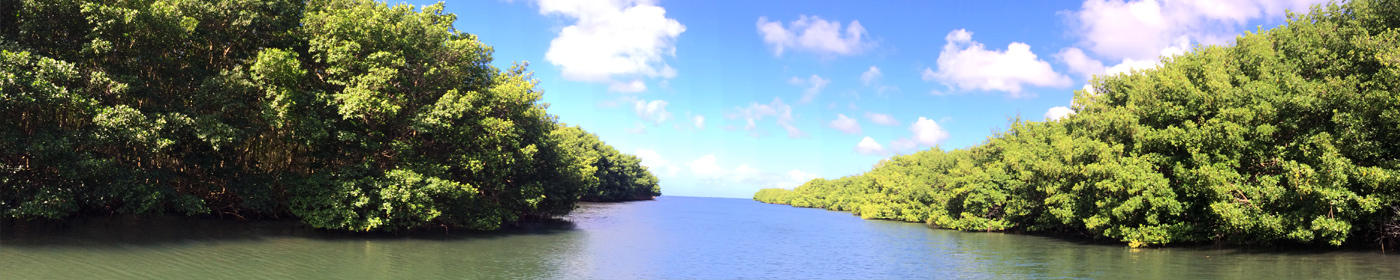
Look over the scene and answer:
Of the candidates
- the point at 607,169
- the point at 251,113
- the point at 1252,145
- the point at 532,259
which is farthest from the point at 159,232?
the point at 607,169

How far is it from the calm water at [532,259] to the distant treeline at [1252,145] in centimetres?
195

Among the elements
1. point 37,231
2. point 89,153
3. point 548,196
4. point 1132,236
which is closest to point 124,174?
point 89,153

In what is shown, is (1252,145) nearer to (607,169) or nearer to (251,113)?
(251,113)

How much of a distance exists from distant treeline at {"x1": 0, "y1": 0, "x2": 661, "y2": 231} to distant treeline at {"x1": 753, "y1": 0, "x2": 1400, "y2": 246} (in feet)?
119

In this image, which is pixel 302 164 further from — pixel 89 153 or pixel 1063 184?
pixel 1063 184

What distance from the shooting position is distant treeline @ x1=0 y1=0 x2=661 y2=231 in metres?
29.0

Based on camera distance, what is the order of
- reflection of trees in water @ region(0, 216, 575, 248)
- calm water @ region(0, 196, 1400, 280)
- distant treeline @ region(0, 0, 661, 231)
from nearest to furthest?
calm water @ region(0, 196, 1400, 280)
distant treeline @ region(0, 0, 661, 231)
reflection of trees in water @ region(0, 216, 575, 248)

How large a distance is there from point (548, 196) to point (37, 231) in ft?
97.1

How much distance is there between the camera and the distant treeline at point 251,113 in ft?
95.1

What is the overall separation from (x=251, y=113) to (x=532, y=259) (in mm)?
18693

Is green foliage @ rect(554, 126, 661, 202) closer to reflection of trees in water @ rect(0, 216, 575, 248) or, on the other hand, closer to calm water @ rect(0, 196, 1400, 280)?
reflection of trees in water @ rect(0, 216, 575, 248)

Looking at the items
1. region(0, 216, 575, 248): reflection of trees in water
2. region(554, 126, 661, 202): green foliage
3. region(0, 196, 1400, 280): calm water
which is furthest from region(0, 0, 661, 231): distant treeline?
region(554, 126, 661, 202): green foliage

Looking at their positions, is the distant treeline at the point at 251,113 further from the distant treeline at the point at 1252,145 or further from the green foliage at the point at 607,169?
the green foliage at the point at 607,169

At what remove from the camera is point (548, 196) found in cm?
5494
